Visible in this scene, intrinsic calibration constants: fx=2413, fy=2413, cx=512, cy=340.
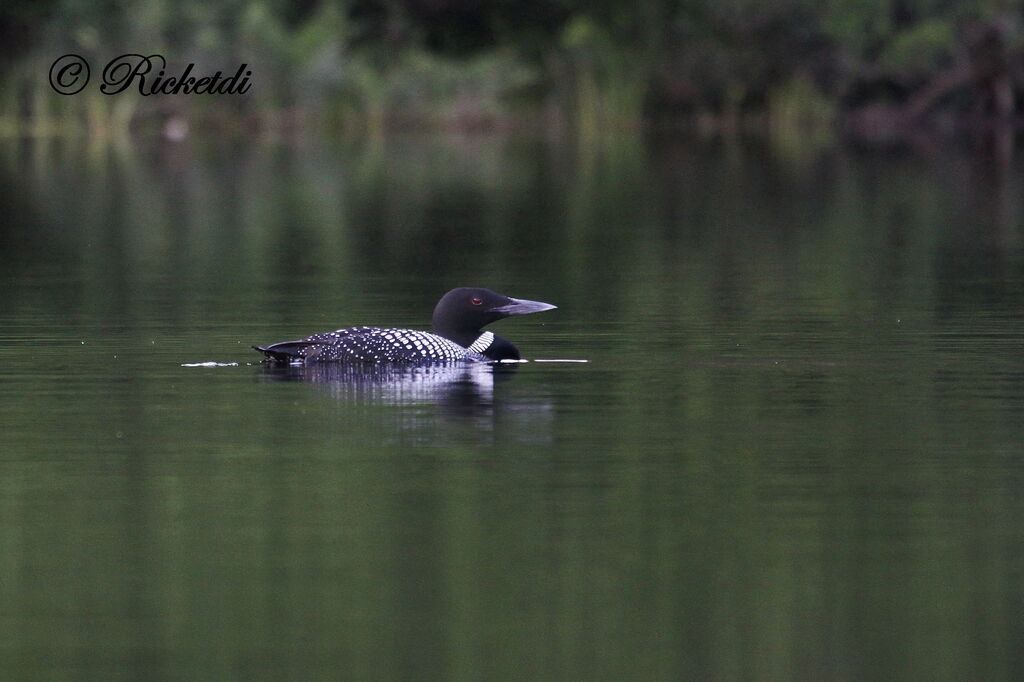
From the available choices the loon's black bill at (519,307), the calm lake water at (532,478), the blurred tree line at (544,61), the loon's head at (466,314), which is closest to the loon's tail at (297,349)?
the calm lake water at (532,478)

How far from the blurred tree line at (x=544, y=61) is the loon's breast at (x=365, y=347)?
151 ft

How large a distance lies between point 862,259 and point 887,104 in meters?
55.3

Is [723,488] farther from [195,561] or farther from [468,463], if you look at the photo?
[195,561]

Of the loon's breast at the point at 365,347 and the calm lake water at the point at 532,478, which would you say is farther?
the loon's breast at the point at 365,347

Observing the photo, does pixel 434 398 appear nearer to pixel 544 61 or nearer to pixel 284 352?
pixel 284 352

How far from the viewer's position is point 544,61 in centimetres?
7525

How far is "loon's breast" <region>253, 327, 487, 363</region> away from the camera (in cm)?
1366

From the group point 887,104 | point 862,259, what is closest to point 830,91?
point 887,104

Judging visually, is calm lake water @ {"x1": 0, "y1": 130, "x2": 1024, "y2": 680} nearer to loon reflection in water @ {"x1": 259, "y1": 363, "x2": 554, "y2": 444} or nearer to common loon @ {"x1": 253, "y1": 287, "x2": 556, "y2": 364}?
→ loon reflection in water @ {"x1": 259, "y1": 363, "x2": 554, "y2": 444}

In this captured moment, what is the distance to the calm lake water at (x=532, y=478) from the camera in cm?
723

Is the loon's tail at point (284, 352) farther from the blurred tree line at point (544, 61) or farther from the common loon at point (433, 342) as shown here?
the blurred tree line at point (544, 61)

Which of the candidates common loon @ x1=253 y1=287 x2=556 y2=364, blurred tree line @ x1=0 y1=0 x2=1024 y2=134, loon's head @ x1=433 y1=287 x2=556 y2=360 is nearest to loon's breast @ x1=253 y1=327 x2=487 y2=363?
common loon @ x1=253 y1=287 x2=556 y2=364

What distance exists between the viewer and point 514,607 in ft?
24.9

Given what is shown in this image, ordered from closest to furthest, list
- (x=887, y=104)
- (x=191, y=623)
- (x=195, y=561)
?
(x=191, y=623) < (x=195, y=561) < (x=887, y=104)
